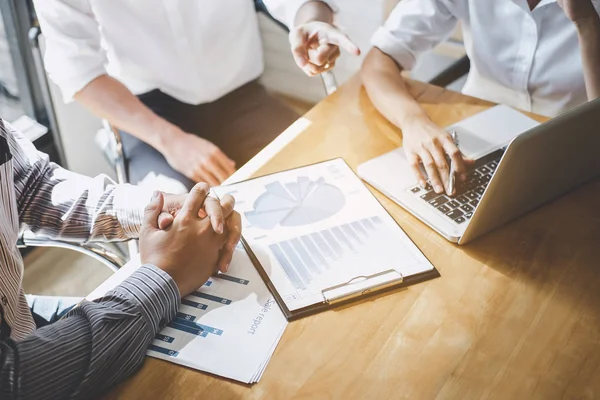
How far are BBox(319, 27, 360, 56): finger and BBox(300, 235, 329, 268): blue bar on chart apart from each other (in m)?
0.49

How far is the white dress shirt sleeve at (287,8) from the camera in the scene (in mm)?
1538

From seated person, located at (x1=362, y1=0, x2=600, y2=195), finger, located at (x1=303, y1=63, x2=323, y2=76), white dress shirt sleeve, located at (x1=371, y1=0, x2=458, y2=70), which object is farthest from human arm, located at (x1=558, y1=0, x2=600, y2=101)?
finger, located at (x1=303, y1=63, x2=323, y2=76)

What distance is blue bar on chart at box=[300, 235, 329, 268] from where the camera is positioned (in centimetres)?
91

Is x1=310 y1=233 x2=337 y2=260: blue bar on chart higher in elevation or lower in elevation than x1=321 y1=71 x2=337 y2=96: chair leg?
higher

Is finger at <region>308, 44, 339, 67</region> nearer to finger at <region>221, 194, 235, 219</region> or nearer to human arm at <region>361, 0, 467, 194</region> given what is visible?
human arm at <region>361, 0, 467, 194</region>

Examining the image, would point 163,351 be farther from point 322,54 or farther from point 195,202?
point 322,54

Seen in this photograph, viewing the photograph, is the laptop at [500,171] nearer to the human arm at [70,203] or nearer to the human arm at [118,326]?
the human arm at [118,326]

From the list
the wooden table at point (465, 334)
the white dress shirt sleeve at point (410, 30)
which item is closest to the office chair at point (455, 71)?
the white dress shirt sleeve at point (410, 30)

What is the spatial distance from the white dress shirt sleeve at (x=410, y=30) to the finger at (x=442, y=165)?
1.34 ft

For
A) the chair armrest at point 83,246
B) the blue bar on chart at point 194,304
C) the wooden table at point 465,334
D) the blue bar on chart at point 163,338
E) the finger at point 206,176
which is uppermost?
the blue bar on chart at point 194,304

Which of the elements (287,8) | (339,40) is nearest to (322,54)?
(339,40)

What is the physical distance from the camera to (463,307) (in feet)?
2.79

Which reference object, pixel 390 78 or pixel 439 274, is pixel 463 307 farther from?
pixel 390 78

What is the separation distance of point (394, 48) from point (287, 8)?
1.19 feet
